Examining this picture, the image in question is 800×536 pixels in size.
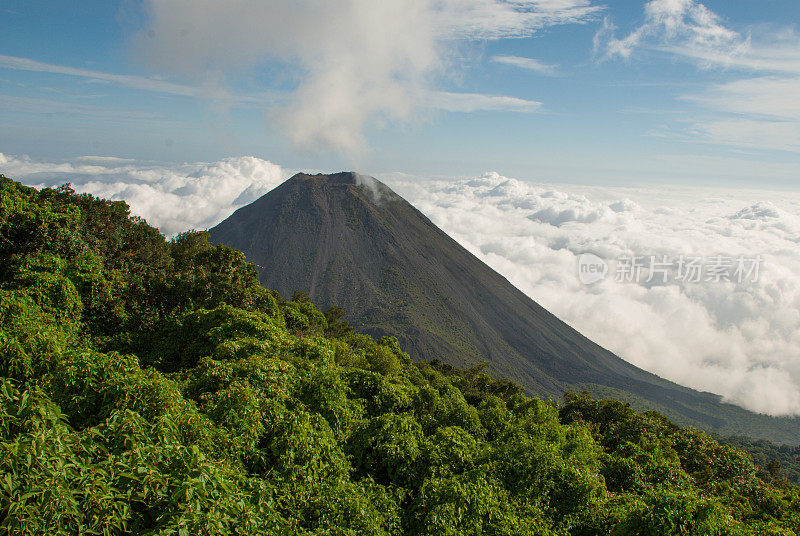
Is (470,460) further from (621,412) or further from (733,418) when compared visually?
(733,418)

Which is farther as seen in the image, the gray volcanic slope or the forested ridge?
the gray volcanic slope

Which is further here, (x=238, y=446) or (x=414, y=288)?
(x=414, y=288)

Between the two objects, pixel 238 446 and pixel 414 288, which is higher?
pixel 414 288

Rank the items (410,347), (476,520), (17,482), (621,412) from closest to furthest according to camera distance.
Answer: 1. (17,482)
2. (476,520)
3. (621,412)
4. (410,347)

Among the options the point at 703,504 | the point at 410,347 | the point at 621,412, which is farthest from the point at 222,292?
the point at 410,347
